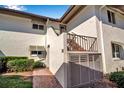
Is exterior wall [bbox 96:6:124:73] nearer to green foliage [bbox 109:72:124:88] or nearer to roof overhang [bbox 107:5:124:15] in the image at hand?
roof overhang [bbox 107:5:124:15]

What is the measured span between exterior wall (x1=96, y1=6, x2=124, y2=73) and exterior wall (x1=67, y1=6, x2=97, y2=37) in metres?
1.07

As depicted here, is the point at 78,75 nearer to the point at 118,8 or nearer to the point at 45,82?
the point at 45,82

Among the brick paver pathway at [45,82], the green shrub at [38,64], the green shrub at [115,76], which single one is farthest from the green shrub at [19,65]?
the green shrub at [115,76]

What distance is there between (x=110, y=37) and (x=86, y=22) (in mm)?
2855

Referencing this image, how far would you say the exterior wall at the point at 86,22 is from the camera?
1068 centimetres

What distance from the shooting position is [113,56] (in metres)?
11.6

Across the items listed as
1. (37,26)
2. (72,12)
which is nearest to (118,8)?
(72,12)

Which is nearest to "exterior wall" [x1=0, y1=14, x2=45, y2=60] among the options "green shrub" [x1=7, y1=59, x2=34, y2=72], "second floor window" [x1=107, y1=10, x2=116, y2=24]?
"green shrub" [x1=7, y1=59, x2=34, y2=72]

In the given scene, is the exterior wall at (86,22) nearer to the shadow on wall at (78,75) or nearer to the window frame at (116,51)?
the window frame at (116,51)

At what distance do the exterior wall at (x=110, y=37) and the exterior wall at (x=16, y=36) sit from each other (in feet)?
27.3

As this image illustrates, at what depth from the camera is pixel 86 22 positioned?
11.8 meters

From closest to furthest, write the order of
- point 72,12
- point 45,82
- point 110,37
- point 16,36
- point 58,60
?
1. point 45,82
2. point 58,60
3. point 110,37
4. point 72,12
5. point 16,36
